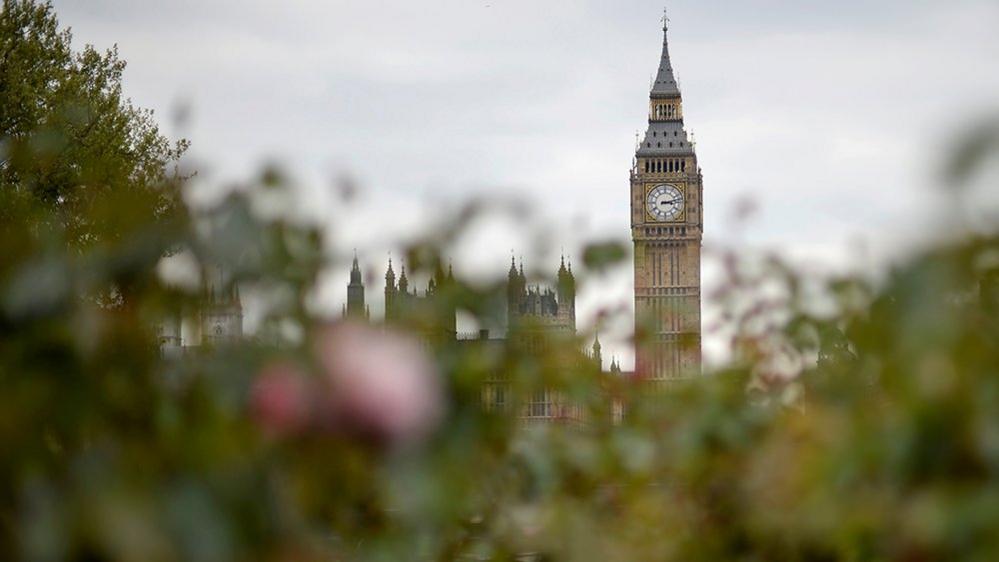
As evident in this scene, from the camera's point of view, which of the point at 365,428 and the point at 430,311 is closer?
the point at 365,428

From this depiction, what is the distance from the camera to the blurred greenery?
1.14 metres

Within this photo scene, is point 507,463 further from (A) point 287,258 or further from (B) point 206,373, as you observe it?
(B) point 206,373

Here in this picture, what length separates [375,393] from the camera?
4.11 ft

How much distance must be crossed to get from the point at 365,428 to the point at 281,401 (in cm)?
8

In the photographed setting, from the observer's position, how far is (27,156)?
1.63m

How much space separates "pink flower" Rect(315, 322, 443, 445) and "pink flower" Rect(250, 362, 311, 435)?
0.06ft

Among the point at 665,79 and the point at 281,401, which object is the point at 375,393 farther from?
the point at 665,79

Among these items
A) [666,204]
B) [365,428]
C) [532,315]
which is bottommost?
[365,428]

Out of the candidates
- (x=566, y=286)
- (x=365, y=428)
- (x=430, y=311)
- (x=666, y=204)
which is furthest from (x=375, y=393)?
(x=666, y=204)

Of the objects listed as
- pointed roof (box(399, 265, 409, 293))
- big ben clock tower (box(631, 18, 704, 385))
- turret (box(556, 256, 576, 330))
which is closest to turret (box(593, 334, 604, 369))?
turret (box(556, 256, 576, 330))

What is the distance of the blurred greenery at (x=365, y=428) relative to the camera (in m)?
1.14

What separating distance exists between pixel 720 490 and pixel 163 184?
0.84 metres

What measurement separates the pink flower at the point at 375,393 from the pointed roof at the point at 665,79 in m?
81.4

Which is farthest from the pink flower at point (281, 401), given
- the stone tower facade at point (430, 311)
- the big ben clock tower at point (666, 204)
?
the big ben clock tower at point (666, 204)
